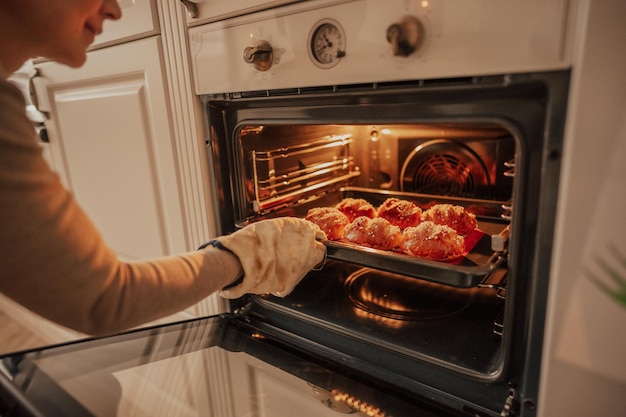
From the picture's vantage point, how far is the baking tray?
2.35 feet

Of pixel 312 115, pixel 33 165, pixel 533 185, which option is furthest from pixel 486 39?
pixel 33 165

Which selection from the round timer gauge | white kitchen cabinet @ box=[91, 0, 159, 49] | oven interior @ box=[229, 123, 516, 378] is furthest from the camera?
white kitchen cabinet @ box=[91, 0, 159, 49]

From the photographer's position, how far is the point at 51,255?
0.48 metres

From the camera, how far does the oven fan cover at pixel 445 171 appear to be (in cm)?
118

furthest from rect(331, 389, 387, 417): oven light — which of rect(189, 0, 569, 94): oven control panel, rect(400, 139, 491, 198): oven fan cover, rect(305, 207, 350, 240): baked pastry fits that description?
rect(400, 139, 491, 198): oven fan cover

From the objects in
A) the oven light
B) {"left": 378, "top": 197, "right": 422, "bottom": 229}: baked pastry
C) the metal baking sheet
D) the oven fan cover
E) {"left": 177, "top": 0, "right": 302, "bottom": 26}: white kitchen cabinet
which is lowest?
the oven light

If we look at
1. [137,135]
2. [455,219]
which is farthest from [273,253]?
[137,135]

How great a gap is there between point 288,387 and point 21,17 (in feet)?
2.47

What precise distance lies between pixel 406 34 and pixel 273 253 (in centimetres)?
44

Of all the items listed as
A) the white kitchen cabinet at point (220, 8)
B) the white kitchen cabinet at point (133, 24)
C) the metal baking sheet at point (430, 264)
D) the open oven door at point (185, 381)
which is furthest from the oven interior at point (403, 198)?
the white kitchen cabinet at point (133, 24)

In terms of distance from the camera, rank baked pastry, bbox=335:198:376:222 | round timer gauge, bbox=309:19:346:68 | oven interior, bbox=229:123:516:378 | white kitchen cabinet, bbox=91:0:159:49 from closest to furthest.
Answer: round timer gauge, bbox=309:19:346:68 → oven interior, bbox=229:123:516:378 → white kitchen cabinet, bbox=91:0:159:49 → baked pastry, bbox=335:198:376:222

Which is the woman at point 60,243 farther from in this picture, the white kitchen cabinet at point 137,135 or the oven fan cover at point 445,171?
the oven fan cover at point 445,171

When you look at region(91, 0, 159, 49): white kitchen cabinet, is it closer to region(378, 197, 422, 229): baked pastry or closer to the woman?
the woman

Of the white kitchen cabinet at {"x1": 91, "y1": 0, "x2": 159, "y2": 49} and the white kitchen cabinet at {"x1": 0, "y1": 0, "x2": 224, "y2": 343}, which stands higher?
the white kitchen cabinet at {"x1": 91, "y1": 0, "x2": 159, "y2": 49}
